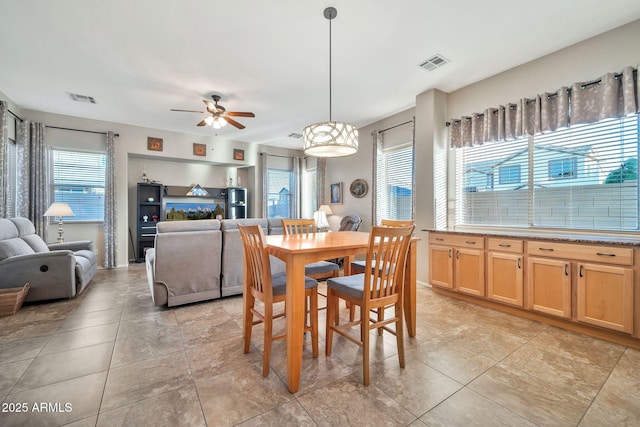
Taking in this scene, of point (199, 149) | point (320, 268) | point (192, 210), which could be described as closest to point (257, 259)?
point (320, 268)

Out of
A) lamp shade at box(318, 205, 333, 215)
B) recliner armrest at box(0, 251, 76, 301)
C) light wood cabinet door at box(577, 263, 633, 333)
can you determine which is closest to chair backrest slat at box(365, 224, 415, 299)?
light wood cabinet door at box(577, 263, 633, 333)

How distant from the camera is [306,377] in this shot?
5.97 feet

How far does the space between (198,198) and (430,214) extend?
5475 mm

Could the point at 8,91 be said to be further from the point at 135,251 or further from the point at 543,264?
the point at 543,264

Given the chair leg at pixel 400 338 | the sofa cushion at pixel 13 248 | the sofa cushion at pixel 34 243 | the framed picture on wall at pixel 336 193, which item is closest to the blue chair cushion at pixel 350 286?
the chair leg at pixel 400 338

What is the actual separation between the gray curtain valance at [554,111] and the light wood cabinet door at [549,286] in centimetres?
150

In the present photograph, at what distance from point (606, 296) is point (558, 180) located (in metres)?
1.34

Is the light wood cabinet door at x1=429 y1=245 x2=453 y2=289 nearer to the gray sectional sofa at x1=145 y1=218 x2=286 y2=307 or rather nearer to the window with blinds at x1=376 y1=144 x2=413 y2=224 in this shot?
the window with blinds at x1=376 y1=144 x2=413 y2=224

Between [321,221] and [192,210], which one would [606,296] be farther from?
[192,210]

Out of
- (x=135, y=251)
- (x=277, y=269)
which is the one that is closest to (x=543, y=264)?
(x=277, y=269)

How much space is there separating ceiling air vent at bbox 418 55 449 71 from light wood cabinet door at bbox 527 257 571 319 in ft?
7.97

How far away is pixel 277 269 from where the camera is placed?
3729 millimetres

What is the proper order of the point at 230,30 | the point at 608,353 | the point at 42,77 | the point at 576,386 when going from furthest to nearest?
the point at 42,77, the point at 230,30, the point at 608,353, the point at 576,386

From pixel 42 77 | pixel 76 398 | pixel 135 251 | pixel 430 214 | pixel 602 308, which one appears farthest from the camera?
pixel 135 251
